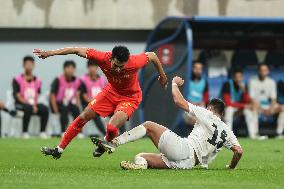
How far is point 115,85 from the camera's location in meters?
14.5

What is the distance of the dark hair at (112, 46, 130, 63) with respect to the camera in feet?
44.7

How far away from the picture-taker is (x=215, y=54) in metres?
26.0

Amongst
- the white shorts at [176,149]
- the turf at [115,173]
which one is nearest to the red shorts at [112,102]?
the turf at [115,173]

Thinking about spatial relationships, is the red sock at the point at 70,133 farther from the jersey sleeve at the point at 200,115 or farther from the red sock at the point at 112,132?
the jersey sleeve at the point at 200,115

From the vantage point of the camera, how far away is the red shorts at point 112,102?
47.6ft

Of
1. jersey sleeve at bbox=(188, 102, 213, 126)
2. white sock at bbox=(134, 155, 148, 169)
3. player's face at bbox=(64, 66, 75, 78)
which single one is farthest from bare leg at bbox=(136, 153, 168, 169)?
player's face at bbox=(64, 66, 75, 78)

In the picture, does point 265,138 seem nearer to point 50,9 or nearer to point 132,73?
point 50,9

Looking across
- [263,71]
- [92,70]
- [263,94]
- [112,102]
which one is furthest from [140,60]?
[263,94]

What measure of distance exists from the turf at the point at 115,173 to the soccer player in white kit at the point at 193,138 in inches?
8.4

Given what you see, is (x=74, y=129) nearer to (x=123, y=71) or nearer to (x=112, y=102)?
(x=112, y=102)

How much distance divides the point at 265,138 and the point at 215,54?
258 centimetres

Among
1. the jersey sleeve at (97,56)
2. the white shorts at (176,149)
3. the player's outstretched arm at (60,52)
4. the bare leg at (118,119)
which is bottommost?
the white shorts at (176,149)

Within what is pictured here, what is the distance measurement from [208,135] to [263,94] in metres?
12.5

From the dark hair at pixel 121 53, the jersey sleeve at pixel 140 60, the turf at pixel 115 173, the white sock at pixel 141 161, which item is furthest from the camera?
the jersey sleeve at pixel 140 60
